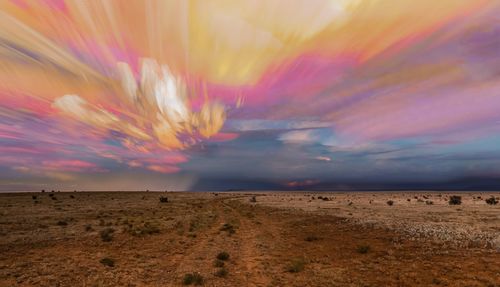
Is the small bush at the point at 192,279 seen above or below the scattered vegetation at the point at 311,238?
above

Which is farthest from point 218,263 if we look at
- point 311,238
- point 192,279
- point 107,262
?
point 311,238

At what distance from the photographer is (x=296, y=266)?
1466cm

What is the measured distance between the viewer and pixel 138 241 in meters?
22.8

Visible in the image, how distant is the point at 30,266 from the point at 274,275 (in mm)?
14355

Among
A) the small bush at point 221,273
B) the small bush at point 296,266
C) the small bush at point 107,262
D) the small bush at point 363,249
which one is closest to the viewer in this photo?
the small bush at point 221,273

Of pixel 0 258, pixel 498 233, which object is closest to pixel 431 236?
pixel 498 233

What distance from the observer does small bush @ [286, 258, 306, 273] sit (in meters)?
14.3

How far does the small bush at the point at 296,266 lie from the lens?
14344 millimetres

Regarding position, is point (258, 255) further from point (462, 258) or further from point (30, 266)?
point (30, 266)

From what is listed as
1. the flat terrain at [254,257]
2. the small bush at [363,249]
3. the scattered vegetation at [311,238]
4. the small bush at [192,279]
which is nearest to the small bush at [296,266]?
the flat terrain at [254,257]

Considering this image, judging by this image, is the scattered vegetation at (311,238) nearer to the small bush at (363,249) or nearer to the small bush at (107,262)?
the small bush at (363,249)

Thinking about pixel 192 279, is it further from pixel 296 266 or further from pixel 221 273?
pixel 296 266

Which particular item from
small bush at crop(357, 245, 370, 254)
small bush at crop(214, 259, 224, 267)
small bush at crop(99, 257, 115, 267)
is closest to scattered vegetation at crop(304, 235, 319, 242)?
small bush at crop(357, 245, 370, 254)

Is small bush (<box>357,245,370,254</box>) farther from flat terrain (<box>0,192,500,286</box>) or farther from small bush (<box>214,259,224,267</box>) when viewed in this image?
small bush (<box>214,259,224,267</box>)
